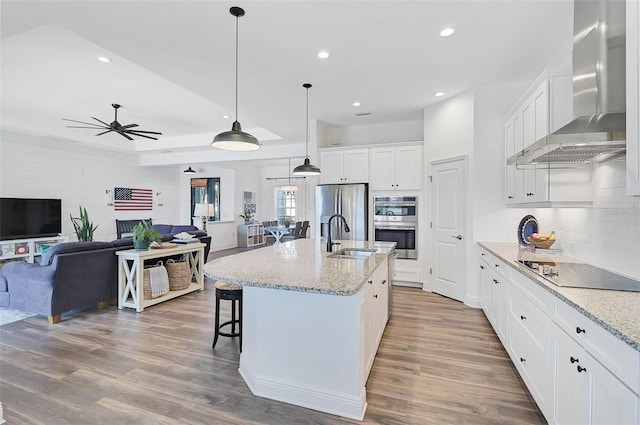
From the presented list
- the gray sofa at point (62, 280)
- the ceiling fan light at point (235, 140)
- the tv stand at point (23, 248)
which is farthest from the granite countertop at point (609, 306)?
the tv stand at point (23, 248)

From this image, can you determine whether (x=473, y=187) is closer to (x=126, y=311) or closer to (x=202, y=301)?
(x=202, y=301)

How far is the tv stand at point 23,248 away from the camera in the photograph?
5586mm

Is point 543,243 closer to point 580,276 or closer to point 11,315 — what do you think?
point 580,276

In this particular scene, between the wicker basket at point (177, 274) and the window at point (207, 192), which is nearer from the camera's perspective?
the wicker basket at point (177, 274)

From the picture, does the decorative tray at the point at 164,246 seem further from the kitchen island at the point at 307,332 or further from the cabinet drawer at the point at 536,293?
the cabinet drawer at the point at 536,293

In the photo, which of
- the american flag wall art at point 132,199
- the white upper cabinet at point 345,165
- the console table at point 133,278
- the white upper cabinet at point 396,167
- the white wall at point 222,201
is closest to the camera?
the console table at point 133,278

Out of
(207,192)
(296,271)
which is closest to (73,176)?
(207,192)

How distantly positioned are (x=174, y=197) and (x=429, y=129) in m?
7.52

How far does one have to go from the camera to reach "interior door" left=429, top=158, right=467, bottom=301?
4180mm

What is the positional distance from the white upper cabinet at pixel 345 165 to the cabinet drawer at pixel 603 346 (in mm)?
3802

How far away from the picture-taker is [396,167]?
4977 mm

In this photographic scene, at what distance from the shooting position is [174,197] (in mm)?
9141

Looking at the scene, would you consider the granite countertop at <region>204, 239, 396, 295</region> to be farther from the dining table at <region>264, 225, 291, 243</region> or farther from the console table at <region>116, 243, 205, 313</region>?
the dining table at <region>264, 225, 291, 243</region>

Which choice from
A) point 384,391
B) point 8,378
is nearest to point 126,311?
point 8,378
